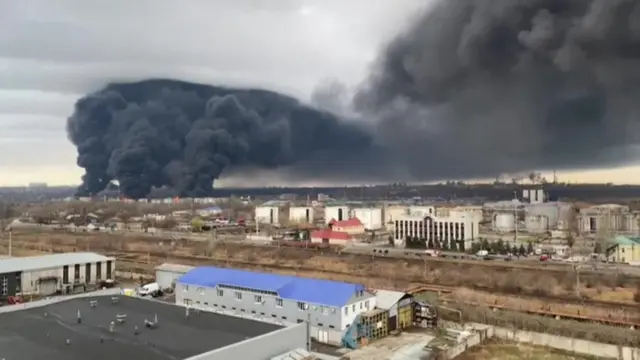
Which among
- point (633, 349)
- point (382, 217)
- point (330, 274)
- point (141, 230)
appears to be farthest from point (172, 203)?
point (633, 349)

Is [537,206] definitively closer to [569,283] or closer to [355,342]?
[569,283]

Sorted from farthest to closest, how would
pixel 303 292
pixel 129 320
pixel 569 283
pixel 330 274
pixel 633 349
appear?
pixel 330 274
pixel 569 283
pixel 303 292
pixel 633 349
pixel 129 320

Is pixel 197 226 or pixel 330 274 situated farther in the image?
pixel 197 226

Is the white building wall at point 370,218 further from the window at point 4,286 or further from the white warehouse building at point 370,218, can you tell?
the window at point 4,286

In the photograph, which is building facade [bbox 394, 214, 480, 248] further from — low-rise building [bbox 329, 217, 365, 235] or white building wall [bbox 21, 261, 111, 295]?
white building wall [bbox 21, 261, 111, 295]

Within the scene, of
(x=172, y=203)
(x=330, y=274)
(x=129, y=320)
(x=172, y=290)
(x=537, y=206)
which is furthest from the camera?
(x=172, y=203)

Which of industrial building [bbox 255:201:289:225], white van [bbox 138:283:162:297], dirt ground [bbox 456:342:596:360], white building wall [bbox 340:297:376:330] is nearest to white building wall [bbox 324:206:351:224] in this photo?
industrial building [bbox 255:201:289:225]

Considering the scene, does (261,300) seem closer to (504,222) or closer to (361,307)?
(361,307)

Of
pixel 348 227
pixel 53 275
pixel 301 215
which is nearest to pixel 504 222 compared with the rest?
pixel 348 227
